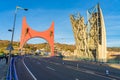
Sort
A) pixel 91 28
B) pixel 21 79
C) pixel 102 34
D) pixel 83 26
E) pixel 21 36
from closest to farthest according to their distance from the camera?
pixel 21 79 → pixel 102 34 → pixel 91 28 → pixel 83 26 → pixel 21 36

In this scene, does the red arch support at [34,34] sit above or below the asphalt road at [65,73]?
above

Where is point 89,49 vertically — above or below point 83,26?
below

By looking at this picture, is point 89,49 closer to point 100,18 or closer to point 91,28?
point 91,28

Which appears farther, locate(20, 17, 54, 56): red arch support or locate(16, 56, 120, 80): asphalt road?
locate(20, 17, 54, 56): red arch support

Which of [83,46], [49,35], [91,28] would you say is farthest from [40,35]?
[91,28]

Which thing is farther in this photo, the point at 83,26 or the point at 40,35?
the point at 40,35

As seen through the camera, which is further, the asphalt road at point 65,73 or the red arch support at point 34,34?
the red arch support at point 34,34

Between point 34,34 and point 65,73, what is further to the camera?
point 34,34

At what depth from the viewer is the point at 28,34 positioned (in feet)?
429

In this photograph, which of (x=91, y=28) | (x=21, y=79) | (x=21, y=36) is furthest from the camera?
(x=21, y=36)

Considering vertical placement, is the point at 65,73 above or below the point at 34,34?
below

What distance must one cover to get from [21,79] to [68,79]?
365 centimetres

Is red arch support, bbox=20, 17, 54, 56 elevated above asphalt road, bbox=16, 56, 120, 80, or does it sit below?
above

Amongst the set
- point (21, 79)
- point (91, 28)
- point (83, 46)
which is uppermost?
point (91, 28)
